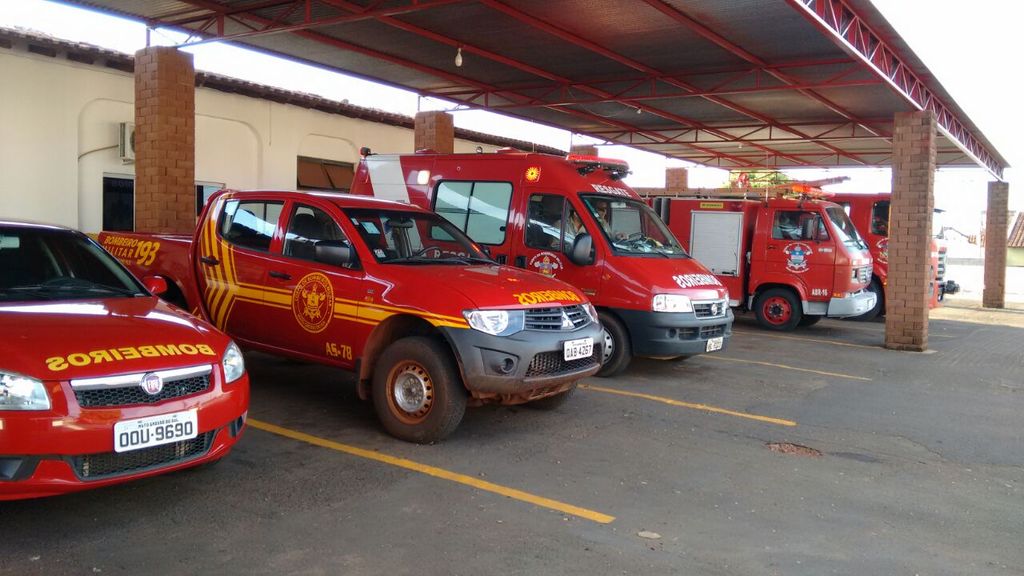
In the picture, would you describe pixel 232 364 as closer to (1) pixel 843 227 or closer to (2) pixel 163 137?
(2) pixel 163 137

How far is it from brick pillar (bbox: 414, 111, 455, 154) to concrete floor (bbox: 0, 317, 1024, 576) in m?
9.28

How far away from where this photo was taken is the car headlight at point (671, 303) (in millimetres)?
7945

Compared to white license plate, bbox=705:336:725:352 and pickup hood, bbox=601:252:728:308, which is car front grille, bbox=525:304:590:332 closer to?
pickup hood, bbox=601:252:728:308

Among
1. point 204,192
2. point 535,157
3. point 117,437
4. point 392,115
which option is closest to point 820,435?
point 535,157

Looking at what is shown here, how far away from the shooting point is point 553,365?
566 cm

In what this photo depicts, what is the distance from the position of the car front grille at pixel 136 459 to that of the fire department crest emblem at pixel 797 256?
11349 mm

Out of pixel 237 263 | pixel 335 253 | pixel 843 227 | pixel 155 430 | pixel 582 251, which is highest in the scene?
pixel 843 227

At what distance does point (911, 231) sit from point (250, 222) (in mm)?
10222

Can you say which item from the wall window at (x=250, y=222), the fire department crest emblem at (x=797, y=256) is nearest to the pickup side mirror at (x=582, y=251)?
the wall window at (x=250, y=222)

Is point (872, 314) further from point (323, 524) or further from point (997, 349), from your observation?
point (323, 524)

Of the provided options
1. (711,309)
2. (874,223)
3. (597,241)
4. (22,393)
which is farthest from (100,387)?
(874,223)

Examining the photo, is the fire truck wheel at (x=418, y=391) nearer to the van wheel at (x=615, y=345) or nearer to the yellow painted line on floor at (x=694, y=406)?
the yellow painted line on floor at (x=694, y=406)

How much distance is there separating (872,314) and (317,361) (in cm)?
1400

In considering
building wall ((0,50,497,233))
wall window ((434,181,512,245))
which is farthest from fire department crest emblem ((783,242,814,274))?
building wall ((0,50,497,233))
